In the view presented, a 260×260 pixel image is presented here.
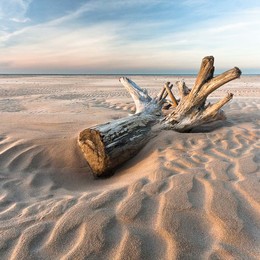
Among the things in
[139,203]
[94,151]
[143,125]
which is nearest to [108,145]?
[94,151]

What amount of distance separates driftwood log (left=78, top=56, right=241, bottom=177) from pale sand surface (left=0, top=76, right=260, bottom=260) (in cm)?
18

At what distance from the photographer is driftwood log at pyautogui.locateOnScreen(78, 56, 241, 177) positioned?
362cm

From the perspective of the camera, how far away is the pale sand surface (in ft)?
6.67

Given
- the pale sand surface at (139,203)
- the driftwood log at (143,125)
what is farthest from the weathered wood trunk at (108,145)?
the pale sand surface at (139,203)

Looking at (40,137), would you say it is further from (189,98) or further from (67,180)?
(189,98)

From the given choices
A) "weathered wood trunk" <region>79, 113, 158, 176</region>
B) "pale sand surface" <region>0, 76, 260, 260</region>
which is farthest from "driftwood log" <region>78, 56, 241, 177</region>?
"pale sand surface" <region>0, 76, 260, 260</region>

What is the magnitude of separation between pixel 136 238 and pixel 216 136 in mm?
2793

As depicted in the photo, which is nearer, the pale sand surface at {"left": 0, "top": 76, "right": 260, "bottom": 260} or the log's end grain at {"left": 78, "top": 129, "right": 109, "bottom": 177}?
the pale sand surface at {"left": 0, "top": 76, "right": 260, "bottom": 260}

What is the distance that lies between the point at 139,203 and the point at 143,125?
2089mm

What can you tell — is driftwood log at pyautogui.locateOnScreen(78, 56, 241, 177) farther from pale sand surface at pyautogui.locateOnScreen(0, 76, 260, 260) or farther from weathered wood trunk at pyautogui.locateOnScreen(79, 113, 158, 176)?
pale sand surface at pyautogui.locateOnScreen(0, 76, 260, 260)

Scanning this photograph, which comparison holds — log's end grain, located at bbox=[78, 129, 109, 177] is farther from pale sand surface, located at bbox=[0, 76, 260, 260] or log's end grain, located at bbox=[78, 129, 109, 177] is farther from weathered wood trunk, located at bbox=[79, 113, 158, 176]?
pale sand surface, located at bbox=[0, 76, 260, 260]

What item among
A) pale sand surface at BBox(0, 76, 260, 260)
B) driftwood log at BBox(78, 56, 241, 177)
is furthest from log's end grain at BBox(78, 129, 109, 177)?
pale sand surface at BBox(0, 76, 260, 260)

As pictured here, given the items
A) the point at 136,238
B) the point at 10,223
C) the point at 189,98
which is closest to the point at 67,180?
the point at 10,223

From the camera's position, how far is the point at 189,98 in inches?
204
